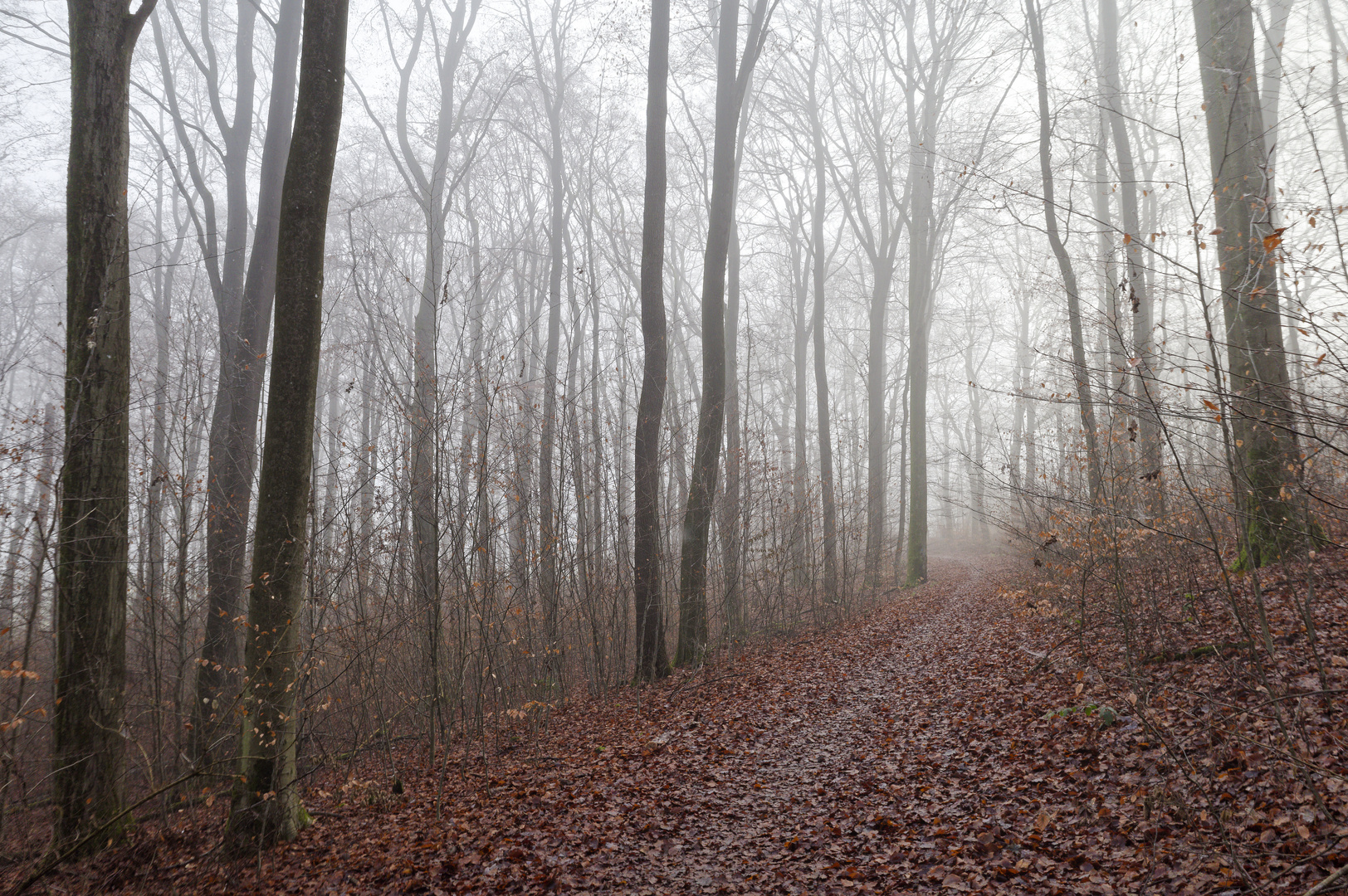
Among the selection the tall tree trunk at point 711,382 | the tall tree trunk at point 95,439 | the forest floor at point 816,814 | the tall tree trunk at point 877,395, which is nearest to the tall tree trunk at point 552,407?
the forest floor at point 816,814

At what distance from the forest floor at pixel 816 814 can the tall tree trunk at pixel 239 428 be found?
1.80 meters

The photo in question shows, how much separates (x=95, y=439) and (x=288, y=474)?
138cm

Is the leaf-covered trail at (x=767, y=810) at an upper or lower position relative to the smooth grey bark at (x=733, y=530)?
lower

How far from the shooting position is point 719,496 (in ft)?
31.8

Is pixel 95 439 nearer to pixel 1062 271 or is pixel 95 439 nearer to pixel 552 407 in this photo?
pixel 552 407

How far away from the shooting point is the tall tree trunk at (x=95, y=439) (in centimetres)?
432

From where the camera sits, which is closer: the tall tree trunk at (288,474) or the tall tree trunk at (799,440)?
the tall tree trunk at (288,474)

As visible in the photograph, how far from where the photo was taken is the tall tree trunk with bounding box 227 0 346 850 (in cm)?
427

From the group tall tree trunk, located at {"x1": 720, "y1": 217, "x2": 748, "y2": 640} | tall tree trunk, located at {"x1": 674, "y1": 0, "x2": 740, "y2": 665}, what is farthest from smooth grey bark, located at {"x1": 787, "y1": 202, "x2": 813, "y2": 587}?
tall tree trunk, located at {"x1": 674, "y1": 0, "x2": 740, "y2": 665}

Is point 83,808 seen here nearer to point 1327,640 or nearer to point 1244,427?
point 1327,640

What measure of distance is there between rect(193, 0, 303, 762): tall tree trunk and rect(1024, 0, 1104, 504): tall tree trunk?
8082mm

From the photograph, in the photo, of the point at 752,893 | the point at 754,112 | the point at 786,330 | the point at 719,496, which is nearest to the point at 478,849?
the point at 752,893

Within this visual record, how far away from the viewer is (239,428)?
26.0 feet

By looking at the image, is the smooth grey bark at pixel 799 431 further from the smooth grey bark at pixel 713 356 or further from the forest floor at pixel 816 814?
the forest floor at pixel 816 814
